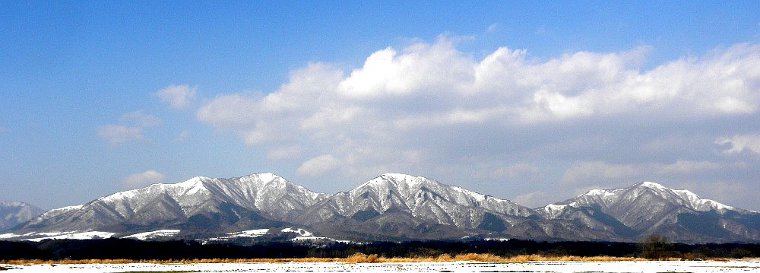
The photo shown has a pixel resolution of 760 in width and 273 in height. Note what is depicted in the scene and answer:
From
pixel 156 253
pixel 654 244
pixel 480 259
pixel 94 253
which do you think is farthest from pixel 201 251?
pixel 654 244

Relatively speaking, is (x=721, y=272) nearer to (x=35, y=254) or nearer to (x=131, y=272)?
(x=131, y=272)

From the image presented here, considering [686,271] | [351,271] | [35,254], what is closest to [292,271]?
[351,271]

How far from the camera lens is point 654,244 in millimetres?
159500

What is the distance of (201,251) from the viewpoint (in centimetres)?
19262

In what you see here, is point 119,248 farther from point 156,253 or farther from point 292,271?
point 292,271

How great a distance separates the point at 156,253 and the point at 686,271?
136 meters

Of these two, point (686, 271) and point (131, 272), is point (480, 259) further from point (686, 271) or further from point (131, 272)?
point (131, 272)

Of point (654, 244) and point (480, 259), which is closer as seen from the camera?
point (480, 259)

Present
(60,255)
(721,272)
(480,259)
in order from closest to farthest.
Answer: (721,272)
(480,259)
(60,255)

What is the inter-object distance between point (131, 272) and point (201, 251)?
322 feet

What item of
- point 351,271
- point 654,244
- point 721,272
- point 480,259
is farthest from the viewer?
point 654,244

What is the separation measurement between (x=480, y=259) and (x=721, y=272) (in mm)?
60524

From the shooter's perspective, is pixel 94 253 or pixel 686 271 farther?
pixel 94 253

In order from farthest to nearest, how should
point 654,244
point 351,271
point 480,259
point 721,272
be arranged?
point 654,244 < point 480,259 < point 351,271 < point 721,272
